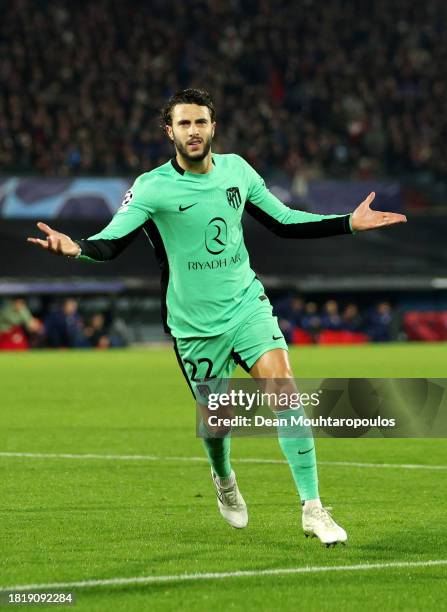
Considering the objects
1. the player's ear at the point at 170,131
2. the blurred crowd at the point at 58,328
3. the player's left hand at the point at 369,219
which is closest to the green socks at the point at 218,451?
the player's left hand at the point at 369,219

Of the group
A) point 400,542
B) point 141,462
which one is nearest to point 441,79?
point 141,462

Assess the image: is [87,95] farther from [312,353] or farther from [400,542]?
[400,542]

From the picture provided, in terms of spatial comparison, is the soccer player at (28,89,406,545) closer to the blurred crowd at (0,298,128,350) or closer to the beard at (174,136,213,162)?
the beard at (174,136,213,162)

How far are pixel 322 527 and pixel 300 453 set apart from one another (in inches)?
18.2

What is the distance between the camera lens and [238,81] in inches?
1709

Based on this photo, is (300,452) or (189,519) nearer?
(300,452)

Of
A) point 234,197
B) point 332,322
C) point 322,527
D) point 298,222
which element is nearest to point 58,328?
point 332,322

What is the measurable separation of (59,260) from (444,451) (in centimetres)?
2568

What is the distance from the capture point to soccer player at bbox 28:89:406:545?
773 cm

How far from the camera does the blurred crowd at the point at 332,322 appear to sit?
3988cm

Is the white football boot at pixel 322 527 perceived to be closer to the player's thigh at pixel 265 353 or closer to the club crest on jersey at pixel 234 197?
the player's thigh at pixel 265 353

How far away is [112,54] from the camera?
4169 cm

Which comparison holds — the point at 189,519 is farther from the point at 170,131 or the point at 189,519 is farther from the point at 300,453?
the point at 170,131

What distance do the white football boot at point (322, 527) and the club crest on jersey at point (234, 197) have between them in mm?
1839
